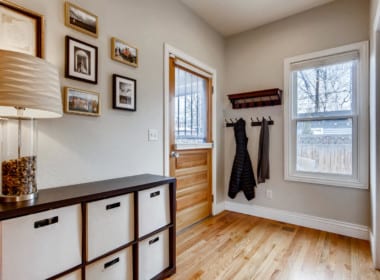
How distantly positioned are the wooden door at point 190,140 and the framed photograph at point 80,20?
0.93 m

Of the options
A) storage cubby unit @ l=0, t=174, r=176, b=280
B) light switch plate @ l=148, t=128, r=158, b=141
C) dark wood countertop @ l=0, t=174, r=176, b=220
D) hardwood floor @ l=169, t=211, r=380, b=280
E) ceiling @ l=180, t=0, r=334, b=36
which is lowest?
hardwood floor @ l=169, t=211, r=380, b=280

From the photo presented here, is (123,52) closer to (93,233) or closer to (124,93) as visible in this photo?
(124,93)

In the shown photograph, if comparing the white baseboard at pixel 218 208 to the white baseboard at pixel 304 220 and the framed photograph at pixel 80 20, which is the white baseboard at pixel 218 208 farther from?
the framed photograph at pixel 80 20

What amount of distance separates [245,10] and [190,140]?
1.79 m

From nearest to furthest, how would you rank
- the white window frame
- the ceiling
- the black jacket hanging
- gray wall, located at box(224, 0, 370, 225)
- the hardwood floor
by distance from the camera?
the hardwood floor, the white window frame, gray wall, located at box(224, 0, 370, 225), the ceiling, the black jacket hanging

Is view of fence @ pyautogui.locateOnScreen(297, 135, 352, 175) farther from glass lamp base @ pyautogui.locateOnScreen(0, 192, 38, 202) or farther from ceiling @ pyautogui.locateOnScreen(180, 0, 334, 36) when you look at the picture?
glass lamp base @ pyautogui.locateOnScreen(0, 192, 38, 202)

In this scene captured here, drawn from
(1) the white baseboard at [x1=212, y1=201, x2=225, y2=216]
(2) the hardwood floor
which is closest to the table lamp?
(2) the hardwood floor

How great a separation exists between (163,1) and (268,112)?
1922mm

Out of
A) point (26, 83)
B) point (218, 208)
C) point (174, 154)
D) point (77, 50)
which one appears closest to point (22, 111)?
point (26, 83)

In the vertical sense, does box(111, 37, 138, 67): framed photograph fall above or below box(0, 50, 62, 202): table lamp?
above

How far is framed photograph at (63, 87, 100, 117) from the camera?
1.52 metres

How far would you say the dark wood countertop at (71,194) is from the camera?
39.9 inches

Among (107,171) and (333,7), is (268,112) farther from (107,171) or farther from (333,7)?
(107,171)

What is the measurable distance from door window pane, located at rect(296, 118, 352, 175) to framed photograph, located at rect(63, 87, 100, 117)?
2.47 metres
